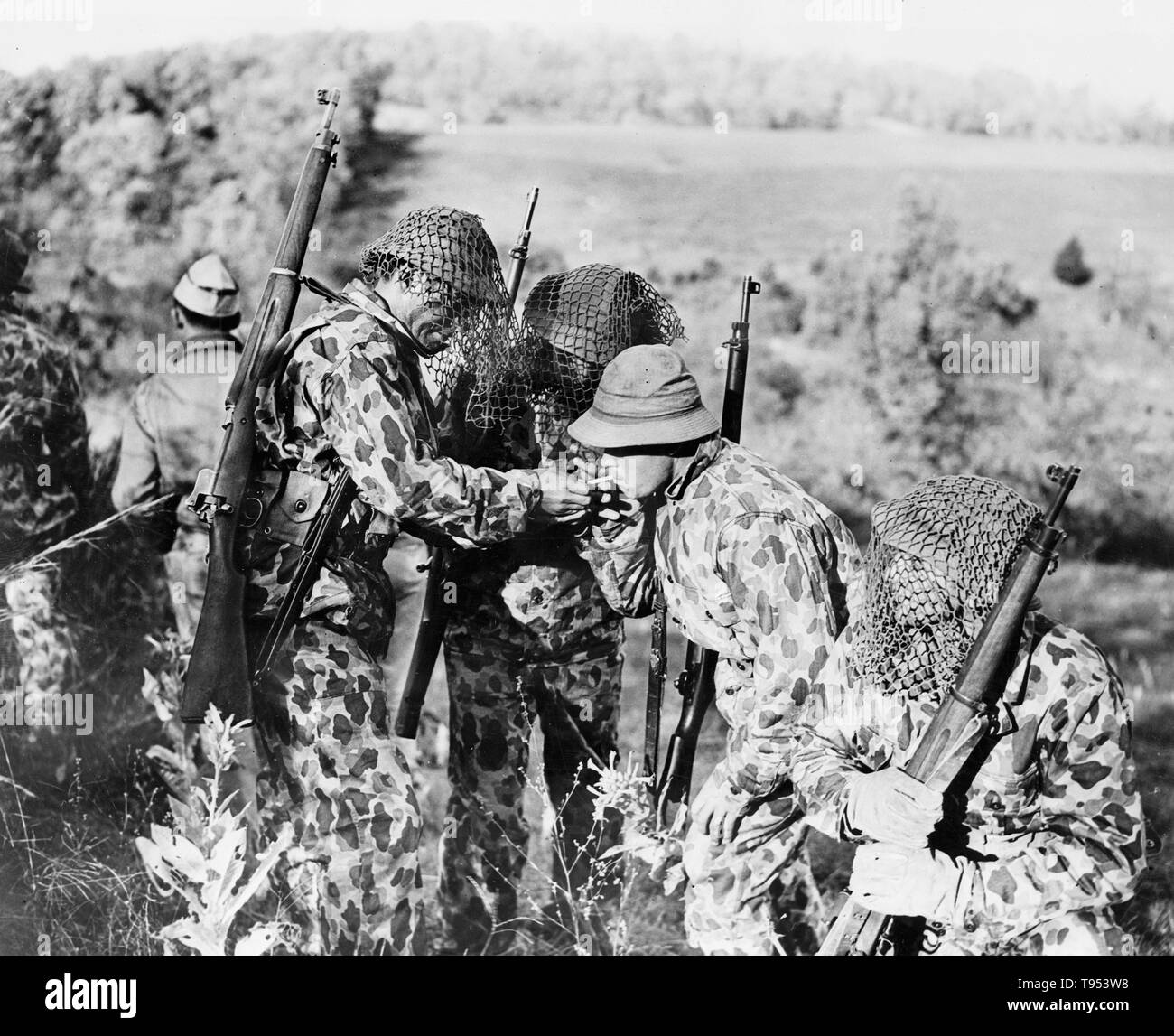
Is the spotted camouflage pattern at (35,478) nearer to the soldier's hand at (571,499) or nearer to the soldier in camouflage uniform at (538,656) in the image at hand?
the soldier in camouflage uniform at (538,656)

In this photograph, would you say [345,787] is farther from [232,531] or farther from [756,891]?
[756,891]

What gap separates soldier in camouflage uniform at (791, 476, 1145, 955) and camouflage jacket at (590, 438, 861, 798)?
114 millimetres

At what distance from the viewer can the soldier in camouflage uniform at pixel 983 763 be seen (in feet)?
13.4

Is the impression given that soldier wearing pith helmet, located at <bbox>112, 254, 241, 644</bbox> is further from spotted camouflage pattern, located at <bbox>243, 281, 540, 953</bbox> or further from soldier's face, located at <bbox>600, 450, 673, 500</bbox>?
soldier's face, located at <bbox>600, 450, 673, 500</bbox>

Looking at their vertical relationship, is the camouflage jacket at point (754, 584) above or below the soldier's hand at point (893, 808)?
above

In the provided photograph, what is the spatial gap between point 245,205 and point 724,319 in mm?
1827

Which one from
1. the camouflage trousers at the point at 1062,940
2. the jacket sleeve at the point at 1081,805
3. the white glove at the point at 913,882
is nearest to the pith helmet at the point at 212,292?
the white glove at the point at 913,882

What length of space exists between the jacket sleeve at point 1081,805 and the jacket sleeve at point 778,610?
2.14ft

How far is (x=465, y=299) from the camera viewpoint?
4.86m

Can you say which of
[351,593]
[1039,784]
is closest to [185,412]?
[351,593]

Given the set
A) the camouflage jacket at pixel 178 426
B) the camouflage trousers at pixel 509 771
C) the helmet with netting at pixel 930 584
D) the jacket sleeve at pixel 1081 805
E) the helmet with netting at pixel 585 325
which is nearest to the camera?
the jacket sleeve at pixel 1081 805

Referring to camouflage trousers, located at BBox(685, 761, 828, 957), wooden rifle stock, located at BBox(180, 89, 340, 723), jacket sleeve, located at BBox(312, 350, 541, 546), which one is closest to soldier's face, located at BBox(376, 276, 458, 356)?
jacket sleeve, located at BBox(312, 350, 541, 546)

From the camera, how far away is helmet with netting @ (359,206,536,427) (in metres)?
4.84

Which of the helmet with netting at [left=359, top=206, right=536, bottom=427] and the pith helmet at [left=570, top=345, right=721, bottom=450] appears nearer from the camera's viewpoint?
the pith helmet at [left=570, top=345, right=721, bottom=450]
